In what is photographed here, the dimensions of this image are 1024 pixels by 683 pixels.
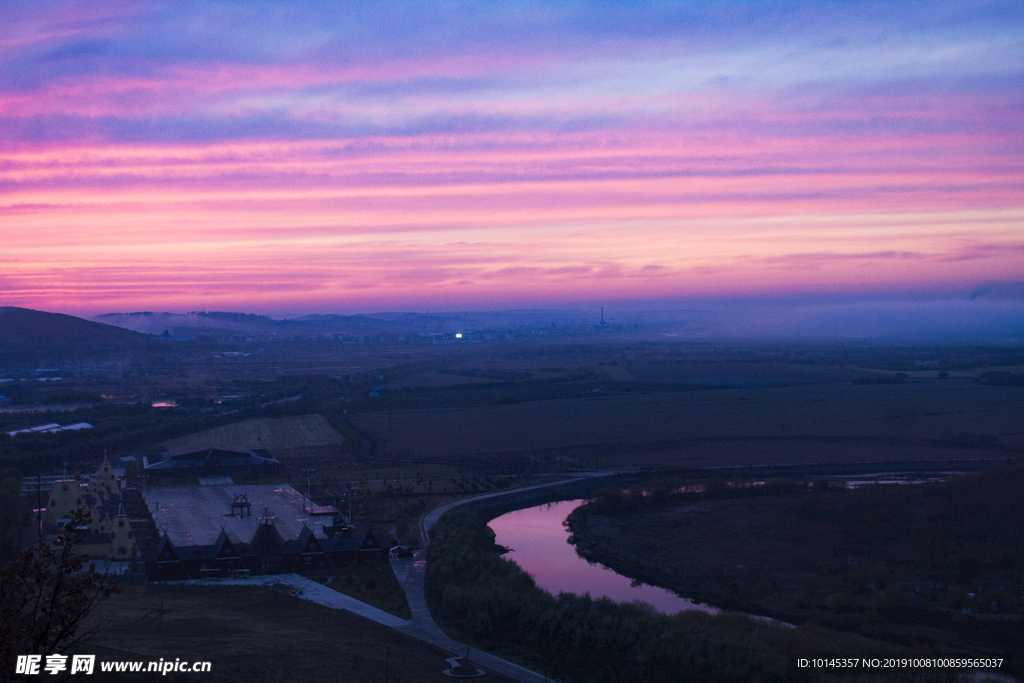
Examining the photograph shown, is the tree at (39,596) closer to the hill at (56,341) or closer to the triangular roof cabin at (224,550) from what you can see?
the triangular roof cabin at (224,550)

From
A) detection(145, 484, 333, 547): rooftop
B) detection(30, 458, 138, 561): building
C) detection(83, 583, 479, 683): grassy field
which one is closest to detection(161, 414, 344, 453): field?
detection(145, 484, 333, 547): rooftop

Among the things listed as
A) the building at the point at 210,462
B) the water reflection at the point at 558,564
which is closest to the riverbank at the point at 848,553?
the water reflection at the point at 558,564

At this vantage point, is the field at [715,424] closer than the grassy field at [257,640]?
No

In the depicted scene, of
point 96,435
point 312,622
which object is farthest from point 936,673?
point 96,435

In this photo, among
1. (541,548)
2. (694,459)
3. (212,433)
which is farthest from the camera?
(212,433)

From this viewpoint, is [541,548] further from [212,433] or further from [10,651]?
[212,433]

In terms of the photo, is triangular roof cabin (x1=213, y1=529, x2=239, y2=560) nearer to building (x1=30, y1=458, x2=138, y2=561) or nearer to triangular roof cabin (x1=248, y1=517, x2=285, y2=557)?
triangular roof cabin (x1=248, y1=517, x2=285, y2=557)

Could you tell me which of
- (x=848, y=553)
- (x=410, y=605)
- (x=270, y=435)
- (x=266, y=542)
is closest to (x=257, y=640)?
(x=410, y=605)
